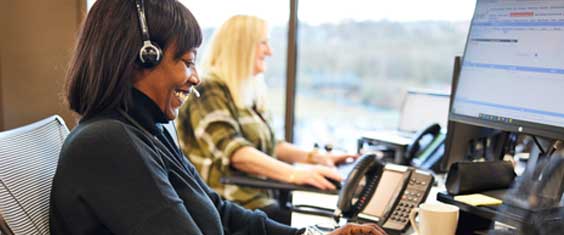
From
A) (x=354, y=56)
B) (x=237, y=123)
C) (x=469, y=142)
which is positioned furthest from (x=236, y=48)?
(x=469, y=142)

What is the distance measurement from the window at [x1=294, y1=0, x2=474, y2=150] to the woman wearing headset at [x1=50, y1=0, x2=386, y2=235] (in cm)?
171

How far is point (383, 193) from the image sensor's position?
60.7 inches

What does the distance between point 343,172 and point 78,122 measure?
1.28m

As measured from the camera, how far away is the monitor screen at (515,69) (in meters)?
1.27

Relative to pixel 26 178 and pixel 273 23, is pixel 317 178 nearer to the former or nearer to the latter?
pixel 26 178

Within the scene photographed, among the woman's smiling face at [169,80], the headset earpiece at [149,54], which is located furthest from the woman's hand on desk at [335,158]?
the headset earpiece at [149,54]

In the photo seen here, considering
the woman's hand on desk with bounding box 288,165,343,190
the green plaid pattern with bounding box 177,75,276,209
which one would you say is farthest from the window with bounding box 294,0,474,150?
the woman's hand on desk with bounding box 288,165,343,190

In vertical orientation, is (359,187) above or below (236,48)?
below

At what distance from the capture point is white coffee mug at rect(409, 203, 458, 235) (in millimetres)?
1241

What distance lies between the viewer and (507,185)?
141 cm

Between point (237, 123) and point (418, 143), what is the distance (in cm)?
69

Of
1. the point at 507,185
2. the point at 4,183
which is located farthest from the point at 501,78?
the point at 4,183

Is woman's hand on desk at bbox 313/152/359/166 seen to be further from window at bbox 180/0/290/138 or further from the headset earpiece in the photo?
the headset earpiece

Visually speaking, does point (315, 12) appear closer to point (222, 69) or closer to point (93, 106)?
point (222, 69)
